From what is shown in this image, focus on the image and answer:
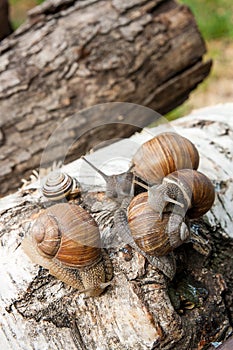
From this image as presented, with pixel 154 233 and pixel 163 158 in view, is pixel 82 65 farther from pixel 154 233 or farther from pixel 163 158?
pixel 154 233

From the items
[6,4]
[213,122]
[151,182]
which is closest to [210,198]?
[151,182]

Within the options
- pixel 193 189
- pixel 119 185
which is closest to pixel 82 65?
pixel 119 185

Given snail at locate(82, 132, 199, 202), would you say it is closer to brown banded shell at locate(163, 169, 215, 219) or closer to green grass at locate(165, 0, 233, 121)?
brown banded shell at locate(163, 169, 215, 219)

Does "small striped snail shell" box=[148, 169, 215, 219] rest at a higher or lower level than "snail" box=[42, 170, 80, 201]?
lower

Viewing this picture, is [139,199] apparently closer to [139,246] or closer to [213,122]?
[139,246]

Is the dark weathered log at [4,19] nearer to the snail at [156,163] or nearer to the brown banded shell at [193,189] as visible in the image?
the snail at [156,163]

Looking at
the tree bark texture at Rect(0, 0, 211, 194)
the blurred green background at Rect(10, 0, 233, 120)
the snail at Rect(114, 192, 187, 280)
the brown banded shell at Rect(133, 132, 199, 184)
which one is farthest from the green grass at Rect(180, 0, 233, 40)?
the snail at Rect(114, 192, 187, 280)
